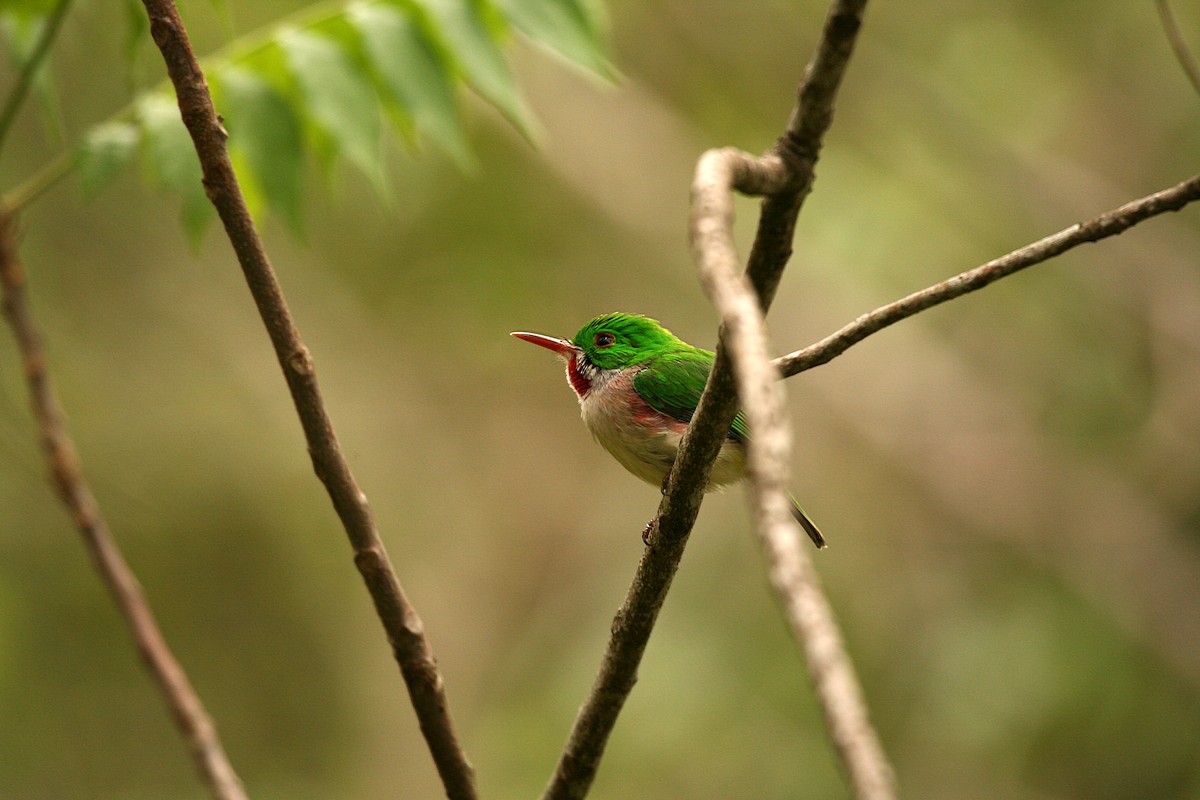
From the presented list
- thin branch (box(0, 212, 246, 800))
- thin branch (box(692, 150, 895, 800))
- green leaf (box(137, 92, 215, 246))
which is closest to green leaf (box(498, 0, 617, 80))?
green leaf (box(137, 92, 215, 246))

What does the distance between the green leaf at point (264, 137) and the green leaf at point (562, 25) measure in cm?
70

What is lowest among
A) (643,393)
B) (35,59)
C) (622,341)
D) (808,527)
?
(808,527)

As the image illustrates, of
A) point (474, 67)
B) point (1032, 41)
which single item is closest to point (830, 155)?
point (1032, 41)

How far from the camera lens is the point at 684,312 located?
32.8 ft

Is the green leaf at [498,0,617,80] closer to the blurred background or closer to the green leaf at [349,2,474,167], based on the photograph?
the green leaf at [349,2,474,167]

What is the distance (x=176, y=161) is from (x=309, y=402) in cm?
115

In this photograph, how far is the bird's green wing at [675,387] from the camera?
377 centimetres

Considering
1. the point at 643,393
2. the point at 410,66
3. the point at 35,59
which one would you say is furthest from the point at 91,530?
the point at 643,393

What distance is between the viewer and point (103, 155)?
2.93 metres

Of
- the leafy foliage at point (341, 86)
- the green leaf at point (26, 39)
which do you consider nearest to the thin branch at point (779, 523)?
the leafy foliage at point (341, 86)

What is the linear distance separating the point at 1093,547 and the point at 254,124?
702 cm

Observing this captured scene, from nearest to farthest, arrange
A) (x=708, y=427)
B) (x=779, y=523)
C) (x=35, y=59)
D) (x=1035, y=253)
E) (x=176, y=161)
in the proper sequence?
1. (x=779, y=523)
2. (x=1035, y=253)
3. (x=708, y=427)
4. (x=35, y=59)
5. (x=176, y=161)

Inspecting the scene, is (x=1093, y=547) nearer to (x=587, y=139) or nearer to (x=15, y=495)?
(x=587, y=139)

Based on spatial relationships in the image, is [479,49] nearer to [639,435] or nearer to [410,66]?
[410,66]
